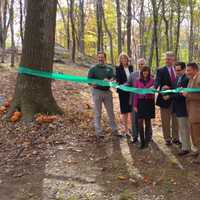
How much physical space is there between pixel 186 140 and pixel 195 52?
3793cm

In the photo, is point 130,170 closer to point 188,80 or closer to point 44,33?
point 188,80

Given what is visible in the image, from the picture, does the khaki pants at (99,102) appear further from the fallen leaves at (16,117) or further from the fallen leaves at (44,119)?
the fallen leaves at (16,117)

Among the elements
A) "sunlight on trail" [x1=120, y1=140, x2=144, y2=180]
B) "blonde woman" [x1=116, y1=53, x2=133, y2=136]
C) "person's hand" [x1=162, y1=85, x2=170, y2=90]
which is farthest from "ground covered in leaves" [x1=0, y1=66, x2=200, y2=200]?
"person's hand" [x1=162, y1=85, x2=170, y2=90]

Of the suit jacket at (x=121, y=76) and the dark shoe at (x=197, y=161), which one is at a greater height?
the suit jacket at (x=121, y=76)

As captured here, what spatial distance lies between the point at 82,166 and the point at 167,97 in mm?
2169

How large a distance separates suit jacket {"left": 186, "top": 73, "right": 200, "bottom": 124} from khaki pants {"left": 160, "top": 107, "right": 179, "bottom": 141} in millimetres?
942

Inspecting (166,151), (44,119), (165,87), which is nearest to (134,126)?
(166,151)

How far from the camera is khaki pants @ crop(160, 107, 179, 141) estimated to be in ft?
22.8

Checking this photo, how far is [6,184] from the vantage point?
559 cm

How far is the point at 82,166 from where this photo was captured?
6082 mm

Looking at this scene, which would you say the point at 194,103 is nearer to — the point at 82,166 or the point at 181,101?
the point at 181,101

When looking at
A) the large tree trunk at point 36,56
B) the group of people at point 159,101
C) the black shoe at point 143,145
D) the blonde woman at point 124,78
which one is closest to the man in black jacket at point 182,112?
the group of people at point 159,101

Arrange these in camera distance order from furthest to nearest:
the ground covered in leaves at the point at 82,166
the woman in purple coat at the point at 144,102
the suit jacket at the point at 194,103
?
1. the woman in purple coat at the point at 144,102
2. the suit jacket at the point at 194,103
3. the ground covered in leaves at the point at 82,166

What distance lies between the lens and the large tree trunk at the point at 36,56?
803cm
